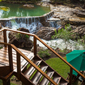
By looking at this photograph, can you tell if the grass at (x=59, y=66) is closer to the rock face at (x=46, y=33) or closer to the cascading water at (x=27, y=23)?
the rock face at (x=46, y=33)

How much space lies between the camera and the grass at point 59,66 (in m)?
6.08

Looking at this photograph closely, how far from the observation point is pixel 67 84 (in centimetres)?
426

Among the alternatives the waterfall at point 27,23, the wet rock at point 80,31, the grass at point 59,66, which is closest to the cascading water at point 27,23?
the waterfall at point 27,23

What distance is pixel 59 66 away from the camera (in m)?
6.59

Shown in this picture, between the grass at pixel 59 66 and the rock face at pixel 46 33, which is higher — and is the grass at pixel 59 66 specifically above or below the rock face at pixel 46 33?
below

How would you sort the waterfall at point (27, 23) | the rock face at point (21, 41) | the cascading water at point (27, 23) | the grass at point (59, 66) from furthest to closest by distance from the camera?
the cascading water at point (27, 23) < the waterfall at point (27, 23) < the rock face at point (21, 41) < the grass at point (59, 66)

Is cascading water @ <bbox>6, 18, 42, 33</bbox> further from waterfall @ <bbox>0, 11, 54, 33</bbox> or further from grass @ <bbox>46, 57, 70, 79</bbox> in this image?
grass @ <bbox>46, 57, 70, 79</bbox>

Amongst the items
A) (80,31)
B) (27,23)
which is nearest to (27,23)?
(27,23)

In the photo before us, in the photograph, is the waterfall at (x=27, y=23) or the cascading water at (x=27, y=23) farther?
the cascading water at (x=27, y=23)

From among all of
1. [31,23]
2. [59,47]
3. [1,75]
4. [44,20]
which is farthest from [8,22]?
[1,75]

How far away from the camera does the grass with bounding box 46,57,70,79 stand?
20.0 ft

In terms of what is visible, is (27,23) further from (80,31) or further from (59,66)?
(59,66)

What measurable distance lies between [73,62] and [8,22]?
8920 mm

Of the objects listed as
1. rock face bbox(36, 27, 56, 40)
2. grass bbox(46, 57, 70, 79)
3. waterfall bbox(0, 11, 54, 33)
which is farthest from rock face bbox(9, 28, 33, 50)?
waterfall bbox(0, 11, 54, 33)
